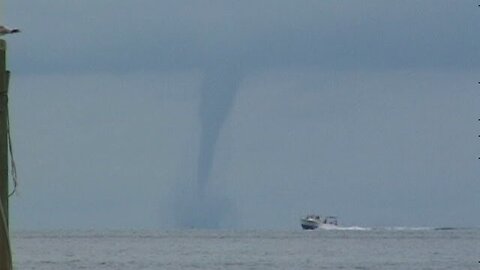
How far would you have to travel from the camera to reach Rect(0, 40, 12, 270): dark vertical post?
448 inches

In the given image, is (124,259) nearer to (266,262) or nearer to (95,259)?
(95,259)

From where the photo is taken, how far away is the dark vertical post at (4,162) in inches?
448

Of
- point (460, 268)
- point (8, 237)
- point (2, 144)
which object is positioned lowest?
point (8, 237)

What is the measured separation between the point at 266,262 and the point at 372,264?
26.0 ft

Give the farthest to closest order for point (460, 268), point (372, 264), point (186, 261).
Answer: point (186, 261)
point (372, 264)
point (460, 268)

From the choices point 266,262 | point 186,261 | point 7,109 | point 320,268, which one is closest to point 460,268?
point 320,268

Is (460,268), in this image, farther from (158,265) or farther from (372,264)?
(158,265)

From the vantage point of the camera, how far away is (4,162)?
38.8ft

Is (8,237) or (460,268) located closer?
(8,237)

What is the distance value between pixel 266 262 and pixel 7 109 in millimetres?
93007

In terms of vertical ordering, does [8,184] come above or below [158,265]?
below

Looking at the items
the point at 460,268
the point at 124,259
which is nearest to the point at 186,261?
the point at 124,259

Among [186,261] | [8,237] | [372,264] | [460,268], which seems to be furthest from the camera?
[186,261]

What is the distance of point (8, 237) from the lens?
11344 millimetres
